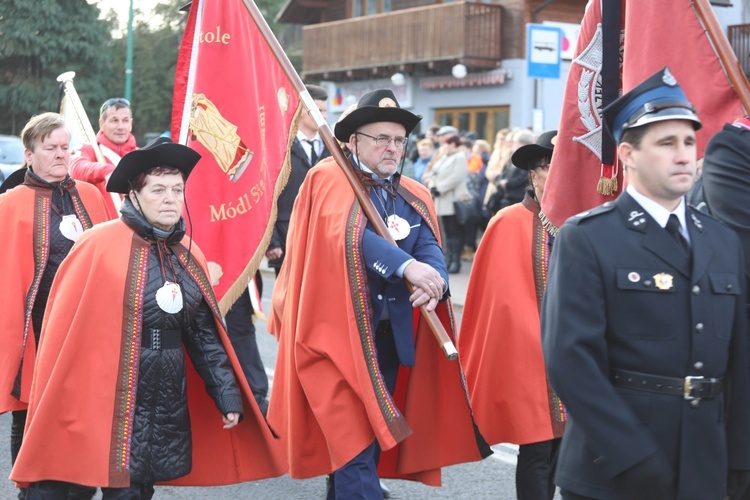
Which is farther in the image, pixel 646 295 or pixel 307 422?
pixel 307 422

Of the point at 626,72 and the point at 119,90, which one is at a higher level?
the point at 119,90

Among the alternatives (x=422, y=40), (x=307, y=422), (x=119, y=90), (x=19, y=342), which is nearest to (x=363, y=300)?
(x=307, y=422)

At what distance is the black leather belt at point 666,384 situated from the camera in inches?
126

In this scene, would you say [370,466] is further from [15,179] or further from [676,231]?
[15,179]

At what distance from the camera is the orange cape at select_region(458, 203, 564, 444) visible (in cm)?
533

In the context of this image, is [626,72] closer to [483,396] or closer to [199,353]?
[483,396]

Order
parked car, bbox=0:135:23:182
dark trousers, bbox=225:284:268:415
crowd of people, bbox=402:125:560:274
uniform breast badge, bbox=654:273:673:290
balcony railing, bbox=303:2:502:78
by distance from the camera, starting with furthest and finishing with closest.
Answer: balcony railing, bbox=303:2:502:78
parked car, bbox=0:135:23:182
crowd of people, bbox=402:125:560:274
dark trousers, bbox=225:284:268:415
uniform breast badge, bbox=654:273:673:290

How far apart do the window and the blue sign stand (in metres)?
14.1

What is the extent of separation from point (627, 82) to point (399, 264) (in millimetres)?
1266

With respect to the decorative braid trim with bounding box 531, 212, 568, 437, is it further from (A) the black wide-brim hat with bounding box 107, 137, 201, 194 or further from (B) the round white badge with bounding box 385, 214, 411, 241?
(A) the black wide-brim hat with bounding box 107, 137, 201, 194

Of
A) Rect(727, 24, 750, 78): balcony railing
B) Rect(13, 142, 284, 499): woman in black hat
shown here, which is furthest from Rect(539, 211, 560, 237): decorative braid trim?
Rect(727, 24, 750, 78): balcony railing

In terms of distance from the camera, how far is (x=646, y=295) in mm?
3193

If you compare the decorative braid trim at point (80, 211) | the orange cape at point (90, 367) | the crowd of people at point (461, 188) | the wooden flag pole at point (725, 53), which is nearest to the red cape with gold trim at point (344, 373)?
the orange cape at point (90, 367)

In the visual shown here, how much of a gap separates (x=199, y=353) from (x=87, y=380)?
1.59ft
